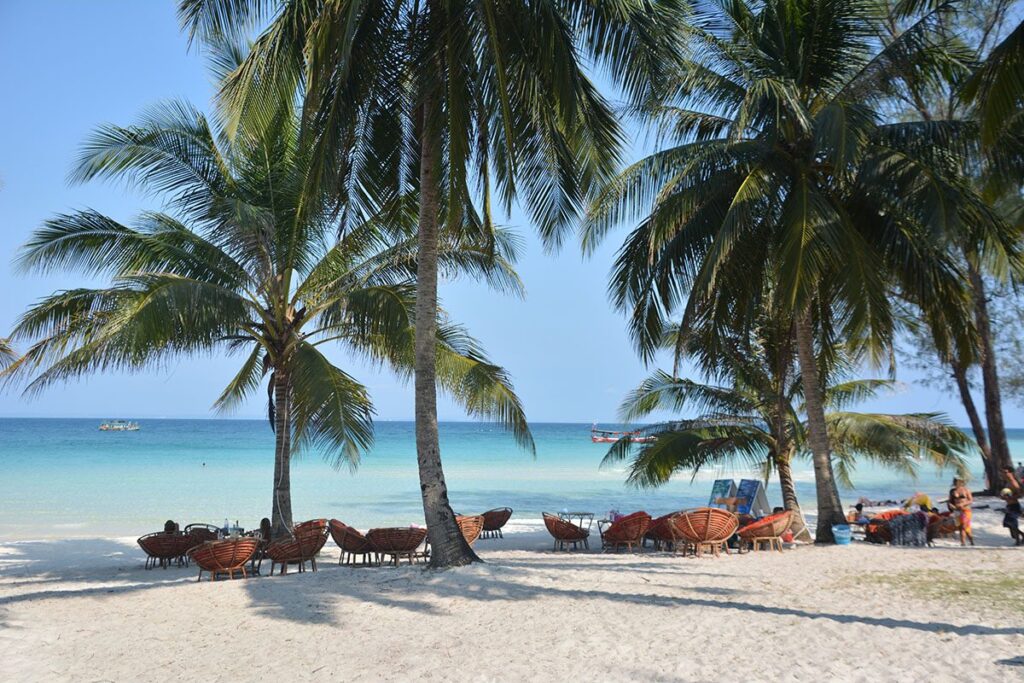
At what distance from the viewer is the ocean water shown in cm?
2536

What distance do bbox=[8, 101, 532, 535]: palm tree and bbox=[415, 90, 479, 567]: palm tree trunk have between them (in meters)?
1.32

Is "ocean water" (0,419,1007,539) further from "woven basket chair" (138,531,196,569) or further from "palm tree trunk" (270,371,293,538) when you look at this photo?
"woven basket chair" (138,531,196,569)

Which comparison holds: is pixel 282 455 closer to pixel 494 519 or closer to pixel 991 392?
pixel 494 519

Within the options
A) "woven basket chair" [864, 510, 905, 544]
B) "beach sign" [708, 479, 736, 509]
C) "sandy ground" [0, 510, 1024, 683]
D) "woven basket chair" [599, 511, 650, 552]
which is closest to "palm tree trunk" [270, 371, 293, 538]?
"sandy ground" [0, 510, 1024, 683]

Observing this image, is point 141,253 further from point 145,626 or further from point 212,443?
point 212,443

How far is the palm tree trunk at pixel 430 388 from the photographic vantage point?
9617mm

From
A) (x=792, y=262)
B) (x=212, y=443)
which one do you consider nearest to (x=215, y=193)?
(x=792, y=262)

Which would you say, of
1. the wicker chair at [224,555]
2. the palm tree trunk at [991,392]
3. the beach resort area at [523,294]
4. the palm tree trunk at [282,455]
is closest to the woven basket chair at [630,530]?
the beach resort area at [523,294]

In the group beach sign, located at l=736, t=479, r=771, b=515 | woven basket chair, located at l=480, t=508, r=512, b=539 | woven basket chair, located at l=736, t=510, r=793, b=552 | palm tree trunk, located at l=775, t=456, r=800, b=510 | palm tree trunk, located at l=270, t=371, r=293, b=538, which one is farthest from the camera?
woven basket chair, located at l=480, t=508, r=512, b=539

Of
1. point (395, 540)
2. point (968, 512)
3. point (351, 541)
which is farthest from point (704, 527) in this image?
point (351, 541)

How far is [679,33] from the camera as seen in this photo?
30.4ft

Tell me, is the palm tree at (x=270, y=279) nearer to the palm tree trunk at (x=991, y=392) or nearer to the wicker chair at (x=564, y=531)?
the wicker chair at (x=564, y=531)

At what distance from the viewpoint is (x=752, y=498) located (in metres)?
15.3

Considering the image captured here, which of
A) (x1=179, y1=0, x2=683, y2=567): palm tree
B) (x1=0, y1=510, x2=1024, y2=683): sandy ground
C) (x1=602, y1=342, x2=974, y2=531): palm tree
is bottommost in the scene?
(x1=0, y1=510, x2=1024, y2=683): sandy ground
